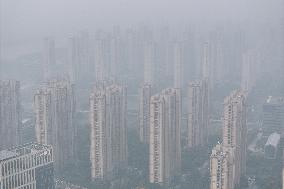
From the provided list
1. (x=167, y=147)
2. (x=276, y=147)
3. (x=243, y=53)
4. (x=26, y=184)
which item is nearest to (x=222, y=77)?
(x=243, y=53)

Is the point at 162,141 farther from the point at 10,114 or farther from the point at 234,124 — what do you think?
the point at 10,114

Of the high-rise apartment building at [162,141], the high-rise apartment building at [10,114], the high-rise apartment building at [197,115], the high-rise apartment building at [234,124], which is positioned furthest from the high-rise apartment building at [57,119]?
the high-rise apartment building at [234,124]

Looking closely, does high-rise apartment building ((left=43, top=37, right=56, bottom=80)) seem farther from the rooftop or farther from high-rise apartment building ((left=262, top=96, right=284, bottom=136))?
the rooftop

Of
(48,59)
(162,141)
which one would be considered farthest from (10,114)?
(48,59)

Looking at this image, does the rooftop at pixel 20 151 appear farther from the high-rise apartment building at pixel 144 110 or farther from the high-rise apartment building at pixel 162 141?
the high-rise apartment building at pixel 144 110

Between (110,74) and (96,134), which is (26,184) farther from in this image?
(110,74)

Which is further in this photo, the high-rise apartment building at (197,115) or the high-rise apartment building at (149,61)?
the high-rise apartment building at (149,61)

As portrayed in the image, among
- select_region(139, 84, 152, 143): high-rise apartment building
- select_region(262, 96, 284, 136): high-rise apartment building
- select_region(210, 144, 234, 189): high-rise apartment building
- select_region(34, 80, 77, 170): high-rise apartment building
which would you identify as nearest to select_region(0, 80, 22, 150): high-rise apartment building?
select_region(34, 80, 77, 170): high-rise apartment building

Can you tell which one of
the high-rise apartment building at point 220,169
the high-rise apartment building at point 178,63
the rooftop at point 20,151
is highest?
the high-rise apartment building at point 178,63
